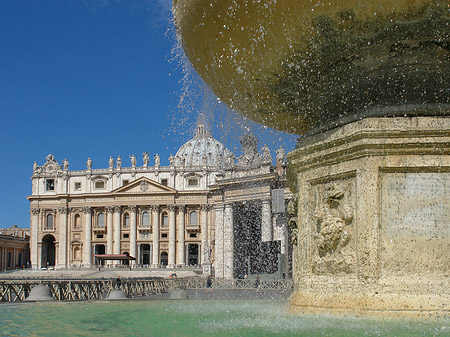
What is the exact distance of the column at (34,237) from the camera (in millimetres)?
77125

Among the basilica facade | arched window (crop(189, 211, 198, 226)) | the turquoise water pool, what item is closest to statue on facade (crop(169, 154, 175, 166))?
the basilica facade

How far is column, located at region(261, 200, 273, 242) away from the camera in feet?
129

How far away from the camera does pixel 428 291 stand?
402 centimetres

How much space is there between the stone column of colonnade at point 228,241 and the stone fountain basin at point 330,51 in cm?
3948

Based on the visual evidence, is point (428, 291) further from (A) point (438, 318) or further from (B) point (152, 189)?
(B) point (152, 189)

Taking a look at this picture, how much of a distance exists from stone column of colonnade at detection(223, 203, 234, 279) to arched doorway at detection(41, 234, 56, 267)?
42096 mm

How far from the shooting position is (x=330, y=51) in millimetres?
4629

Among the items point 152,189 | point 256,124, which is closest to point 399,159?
point 256,124

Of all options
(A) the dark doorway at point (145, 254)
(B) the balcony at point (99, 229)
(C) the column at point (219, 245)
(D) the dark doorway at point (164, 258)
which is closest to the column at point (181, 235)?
(D) the dark doorway at point (164, 258)

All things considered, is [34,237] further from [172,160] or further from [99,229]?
[172,160]

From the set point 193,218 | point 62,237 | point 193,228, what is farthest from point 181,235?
point 62,237

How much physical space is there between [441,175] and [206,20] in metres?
2.23

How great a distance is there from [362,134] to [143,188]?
71351 mm

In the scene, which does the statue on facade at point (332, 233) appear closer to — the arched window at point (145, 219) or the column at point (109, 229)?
the arched window at point (145, 219)
